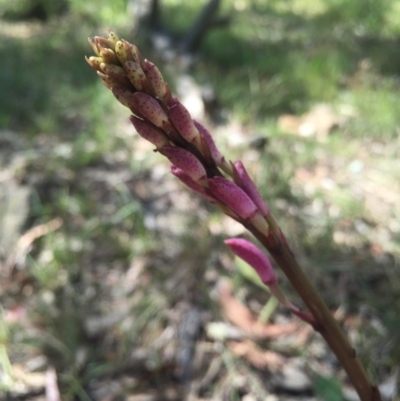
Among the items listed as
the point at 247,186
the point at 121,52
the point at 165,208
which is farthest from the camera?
the point at 165,208

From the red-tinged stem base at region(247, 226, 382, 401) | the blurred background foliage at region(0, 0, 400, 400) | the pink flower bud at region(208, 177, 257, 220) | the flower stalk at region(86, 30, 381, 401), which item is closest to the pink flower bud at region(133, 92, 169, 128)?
the flower stalk at region(86, 30, 381, 401)

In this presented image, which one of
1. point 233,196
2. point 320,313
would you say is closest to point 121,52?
point 233,196

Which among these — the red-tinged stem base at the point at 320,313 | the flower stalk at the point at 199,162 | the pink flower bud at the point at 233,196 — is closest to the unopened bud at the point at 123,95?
the flower stalk at the point at 199,162

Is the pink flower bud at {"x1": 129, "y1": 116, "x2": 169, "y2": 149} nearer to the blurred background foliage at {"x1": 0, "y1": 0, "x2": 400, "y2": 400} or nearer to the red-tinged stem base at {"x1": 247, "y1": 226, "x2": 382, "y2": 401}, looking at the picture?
the red-tinged stem base at {"x1": 247, "y1": 226, "x2": 382, "y2": 401}

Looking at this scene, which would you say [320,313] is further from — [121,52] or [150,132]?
[121,52]


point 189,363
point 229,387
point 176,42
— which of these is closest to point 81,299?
point 189,363
